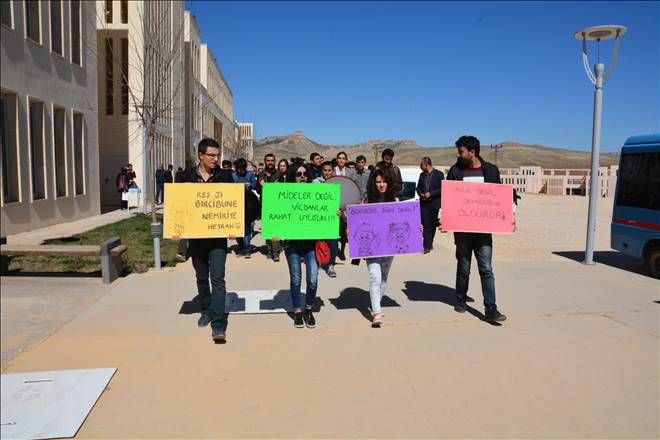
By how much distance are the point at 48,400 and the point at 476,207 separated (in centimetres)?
475

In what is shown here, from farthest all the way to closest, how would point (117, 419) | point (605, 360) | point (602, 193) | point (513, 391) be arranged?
point (602, 193), point (605, 360), point (513, 391), point (117, 419)

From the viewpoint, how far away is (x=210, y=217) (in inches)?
206

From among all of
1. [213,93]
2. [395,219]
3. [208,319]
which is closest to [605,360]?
[395,219]

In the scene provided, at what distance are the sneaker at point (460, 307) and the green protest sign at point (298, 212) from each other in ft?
5.91

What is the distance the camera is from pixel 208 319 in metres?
5.63

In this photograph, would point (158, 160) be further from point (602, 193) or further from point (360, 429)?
point (602, 193)

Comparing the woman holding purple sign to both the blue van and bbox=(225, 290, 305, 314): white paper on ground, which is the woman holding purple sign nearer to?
bbox=(225, 290, 305, 314): white paper on ground

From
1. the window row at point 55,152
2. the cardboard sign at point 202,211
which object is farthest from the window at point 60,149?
the cardboard sign at point 202,211

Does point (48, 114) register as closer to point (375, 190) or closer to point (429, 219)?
point (429, 219)

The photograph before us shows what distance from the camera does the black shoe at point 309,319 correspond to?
5.60 m

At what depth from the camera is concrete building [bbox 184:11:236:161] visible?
123 ft

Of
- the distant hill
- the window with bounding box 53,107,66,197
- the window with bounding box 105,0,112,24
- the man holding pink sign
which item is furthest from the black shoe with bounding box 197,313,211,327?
the distant hill

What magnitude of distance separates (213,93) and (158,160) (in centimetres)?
2816

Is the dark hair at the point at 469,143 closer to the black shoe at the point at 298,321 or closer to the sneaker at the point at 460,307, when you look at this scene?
the sneaker at the point at 460,307
